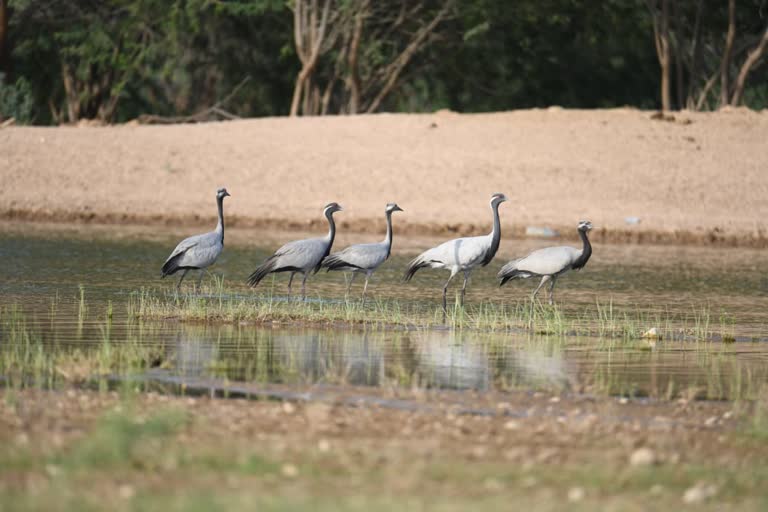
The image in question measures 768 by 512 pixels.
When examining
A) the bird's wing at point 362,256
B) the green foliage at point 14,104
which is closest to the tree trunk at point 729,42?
the green foliage at point 14,104

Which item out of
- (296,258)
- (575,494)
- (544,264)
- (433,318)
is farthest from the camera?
(544,264)

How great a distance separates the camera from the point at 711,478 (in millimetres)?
7621

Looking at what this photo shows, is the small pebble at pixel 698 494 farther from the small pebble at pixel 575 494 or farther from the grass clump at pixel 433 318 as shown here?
the grass clump at pixel 433 318

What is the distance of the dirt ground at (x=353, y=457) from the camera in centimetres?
684

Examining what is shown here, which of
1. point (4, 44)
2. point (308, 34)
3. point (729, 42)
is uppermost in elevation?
point (308, 34)

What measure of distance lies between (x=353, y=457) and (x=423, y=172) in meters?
25.9

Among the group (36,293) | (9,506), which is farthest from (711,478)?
(36,293)

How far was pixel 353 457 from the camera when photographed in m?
7.72

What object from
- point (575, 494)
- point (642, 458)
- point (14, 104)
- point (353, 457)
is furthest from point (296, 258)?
point (14, 104)

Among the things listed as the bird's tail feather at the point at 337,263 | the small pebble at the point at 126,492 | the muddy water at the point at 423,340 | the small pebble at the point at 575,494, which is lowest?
the small pebble at the point at 126,492

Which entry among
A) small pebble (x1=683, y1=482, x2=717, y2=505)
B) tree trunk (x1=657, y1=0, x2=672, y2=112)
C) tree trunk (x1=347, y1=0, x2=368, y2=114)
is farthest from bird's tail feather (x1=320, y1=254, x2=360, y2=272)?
tree trunk (x1=657, y1=0, x2=672, y2=112)

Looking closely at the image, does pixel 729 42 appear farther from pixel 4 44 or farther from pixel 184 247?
pixel 184 247

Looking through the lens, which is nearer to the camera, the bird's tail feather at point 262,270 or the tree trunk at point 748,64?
the bird's tail feather at point 262,270

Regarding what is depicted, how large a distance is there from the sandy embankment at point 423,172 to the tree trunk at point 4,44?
200 inches
